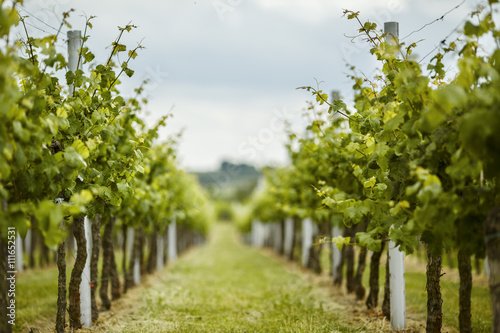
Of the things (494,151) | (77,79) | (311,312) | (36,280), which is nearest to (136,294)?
(36,280)

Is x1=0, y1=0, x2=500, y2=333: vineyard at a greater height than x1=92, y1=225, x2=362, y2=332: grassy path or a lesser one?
greater

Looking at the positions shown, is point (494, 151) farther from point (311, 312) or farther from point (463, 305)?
point (311, 312)

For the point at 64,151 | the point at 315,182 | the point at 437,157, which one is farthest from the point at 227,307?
the point at 437,157

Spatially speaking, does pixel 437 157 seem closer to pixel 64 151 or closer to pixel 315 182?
pixel 64 151

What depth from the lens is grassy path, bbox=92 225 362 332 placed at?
6754 millimetres

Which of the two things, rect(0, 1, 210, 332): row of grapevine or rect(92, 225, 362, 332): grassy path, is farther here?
rect(92, 225, 362, 332): grassy path

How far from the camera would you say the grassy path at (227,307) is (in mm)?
6754

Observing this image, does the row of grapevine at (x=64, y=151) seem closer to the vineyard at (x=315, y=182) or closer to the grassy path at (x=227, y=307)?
the vineyard at (x=315, y=182)

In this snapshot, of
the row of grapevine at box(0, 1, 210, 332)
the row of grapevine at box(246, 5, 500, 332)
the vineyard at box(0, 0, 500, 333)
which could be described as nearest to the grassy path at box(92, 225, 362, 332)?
the vineyard at box(0, 0, 500, 333)

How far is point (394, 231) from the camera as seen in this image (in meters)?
4.16

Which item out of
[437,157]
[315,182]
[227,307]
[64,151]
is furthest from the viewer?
[315,182]

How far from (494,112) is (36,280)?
1234 cm

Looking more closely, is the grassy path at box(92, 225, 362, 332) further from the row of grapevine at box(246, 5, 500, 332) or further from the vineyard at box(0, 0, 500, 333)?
the row of grapevine at box(246, 5, 500, 332)

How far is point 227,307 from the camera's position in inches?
338
